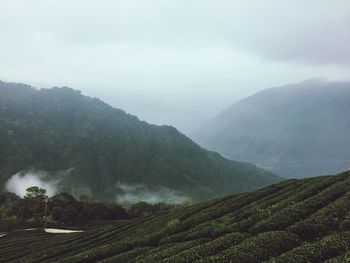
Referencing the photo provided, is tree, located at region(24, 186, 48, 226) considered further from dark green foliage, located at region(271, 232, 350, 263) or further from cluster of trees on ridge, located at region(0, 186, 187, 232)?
dark green foliage, located at region(271, 232, 350, 263)

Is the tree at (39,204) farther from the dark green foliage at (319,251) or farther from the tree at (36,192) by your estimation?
the dark green foliage at (319,251)

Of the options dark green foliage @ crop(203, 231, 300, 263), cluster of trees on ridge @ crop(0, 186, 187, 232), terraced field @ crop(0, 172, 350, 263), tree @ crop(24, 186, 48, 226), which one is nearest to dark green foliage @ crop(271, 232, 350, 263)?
terraced field @ crop(0, 172, 350, 263)

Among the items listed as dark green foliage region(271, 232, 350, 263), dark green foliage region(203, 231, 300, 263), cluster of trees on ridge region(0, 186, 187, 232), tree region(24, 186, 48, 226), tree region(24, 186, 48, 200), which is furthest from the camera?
cluster of trees on ridge region(0, 186, 187, 232)

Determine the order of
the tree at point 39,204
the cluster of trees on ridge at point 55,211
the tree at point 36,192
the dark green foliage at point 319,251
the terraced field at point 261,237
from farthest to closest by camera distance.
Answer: the cluster of trees on ridge at point 55,211, the tree at point 39,204, the tree at point 36,192, the terraced field at point 261,237, the dark green foliage at point 319,251

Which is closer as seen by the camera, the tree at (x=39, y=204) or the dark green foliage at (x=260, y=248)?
the dark green foliage at (x=260, y=248)

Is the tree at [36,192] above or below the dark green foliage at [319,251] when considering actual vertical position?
above

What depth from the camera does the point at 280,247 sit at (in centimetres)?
3356

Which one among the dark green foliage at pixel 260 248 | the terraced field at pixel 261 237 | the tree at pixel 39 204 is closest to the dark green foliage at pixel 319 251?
the terraced field at pixel 261 237

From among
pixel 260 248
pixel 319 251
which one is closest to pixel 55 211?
pixel 260 248

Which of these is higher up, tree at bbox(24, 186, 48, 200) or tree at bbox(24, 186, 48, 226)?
tree at bbox(24, 186, 48, 200)

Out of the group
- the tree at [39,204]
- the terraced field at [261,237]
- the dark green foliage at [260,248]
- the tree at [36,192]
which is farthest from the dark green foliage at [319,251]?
the tree at [39,204]

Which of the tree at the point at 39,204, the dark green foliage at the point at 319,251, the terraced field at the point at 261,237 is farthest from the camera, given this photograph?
the tree at the point at 39,204

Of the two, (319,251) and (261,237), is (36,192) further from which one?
(319,251)

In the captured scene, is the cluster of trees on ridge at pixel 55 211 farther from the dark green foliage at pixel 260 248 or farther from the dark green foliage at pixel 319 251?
the dark green foliage at pixel 319 251
